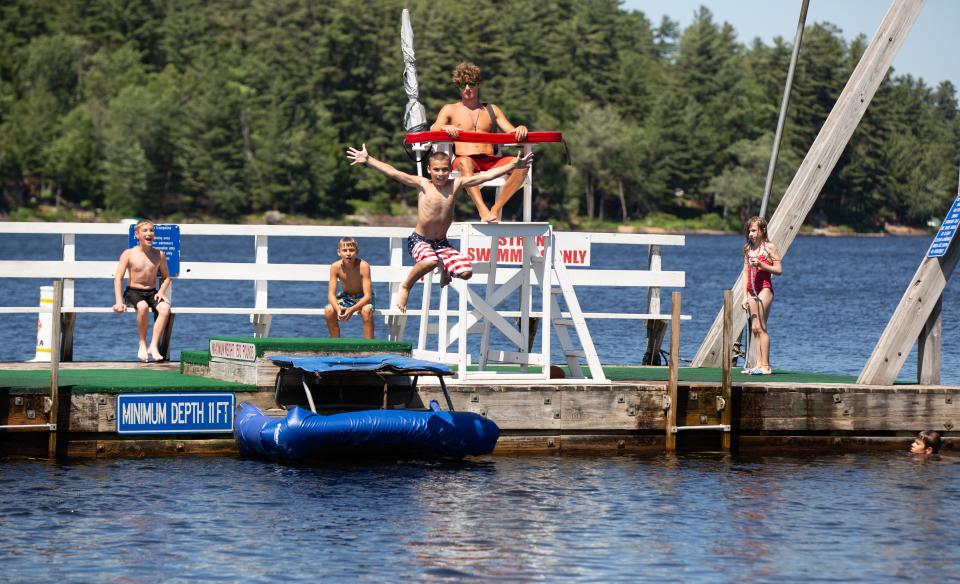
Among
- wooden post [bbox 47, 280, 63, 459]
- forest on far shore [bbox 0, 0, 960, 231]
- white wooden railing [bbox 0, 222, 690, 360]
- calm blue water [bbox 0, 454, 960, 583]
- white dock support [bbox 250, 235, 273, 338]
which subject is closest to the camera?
calm blue water [bbox 0, 454, 960, 583]

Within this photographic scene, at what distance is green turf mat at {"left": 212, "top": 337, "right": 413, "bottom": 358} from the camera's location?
15.8 m

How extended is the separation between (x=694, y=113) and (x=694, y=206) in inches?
309

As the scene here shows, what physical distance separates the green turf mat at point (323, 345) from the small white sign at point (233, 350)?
0.14ft

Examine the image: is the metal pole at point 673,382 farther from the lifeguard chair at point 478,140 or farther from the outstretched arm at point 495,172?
the outstretched arm at point 495,172

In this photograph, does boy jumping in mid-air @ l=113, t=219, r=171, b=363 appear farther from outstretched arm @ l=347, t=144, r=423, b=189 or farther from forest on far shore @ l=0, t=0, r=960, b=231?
forest on far shore @ l=0, t=0, r=960, b=231

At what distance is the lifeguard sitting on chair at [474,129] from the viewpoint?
16781mm

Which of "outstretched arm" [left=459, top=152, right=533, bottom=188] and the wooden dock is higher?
"outstretched arm" [left=459, top=152, right=533, bottom=188]

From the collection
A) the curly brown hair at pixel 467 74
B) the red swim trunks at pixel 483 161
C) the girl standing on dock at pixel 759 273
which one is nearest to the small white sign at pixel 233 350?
the red swim trunks at pixel 483 161

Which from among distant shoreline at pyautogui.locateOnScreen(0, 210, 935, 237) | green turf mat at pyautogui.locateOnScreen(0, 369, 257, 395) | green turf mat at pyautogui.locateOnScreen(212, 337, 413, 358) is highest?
distant shoreline at pyautogui.locateOnScreen(0, 210, 935, 237)

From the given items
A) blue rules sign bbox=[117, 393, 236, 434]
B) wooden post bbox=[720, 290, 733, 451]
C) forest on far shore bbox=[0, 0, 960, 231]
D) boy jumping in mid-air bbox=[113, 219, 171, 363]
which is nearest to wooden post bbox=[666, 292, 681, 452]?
wooden post bbox=[720, 290, 733, 451]

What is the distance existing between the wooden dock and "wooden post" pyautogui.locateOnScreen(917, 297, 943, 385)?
0.30 metres

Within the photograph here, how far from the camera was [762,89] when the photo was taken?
149 m

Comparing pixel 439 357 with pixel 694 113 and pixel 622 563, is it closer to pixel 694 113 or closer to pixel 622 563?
pixel 622 563

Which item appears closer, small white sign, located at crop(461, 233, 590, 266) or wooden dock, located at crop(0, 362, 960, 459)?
wooden dock, located at crop(0, 362, 960, 459)
